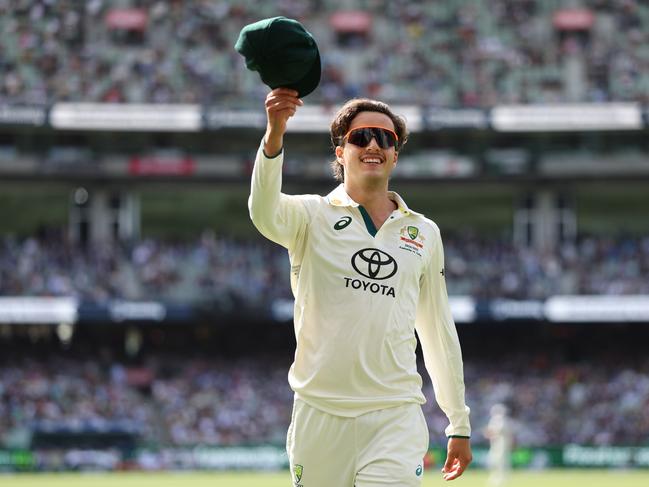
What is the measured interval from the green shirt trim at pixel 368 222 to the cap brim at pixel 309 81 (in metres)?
0.70

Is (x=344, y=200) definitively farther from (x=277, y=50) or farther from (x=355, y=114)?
(x=277, y=50)

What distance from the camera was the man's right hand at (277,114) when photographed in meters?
5.16

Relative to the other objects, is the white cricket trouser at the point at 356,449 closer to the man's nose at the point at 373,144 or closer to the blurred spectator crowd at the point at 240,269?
the man's nose at the point at 373,144

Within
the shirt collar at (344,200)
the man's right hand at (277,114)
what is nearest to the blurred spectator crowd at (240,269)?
the shirt collar at (344,200)

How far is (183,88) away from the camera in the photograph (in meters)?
39.5

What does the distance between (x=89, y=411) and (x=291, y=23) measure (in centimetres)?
3033

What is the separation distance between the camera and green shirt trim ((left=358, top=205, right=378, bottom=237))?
228 inches

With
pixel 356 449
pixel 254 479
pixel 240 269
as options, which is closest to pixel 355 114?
pixel 356 449

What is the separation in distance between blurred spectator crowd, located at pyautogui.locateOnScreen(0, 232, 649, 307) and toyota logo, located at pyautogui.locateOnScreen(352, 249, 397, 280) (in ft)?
104

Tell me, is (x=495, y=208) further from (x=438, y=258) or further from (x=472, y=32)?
(x=438, y=258)

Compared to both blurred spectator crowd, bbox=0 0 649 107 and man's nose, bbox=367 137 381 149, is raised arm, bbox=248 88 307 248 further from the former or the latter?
blurred spectator crowd, bbox=0 0 649 107

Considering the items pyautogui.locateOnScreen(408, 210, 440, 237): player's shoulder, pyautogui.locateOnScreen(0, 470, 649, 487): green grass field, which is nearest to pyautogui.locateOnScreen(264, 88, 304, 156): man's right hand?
pyautogui.locateOnScreen(408, 210, 440, 237): player's shoulder

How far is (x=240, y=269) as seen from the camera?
38344 millimetres

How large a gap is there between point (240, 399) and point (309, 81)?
30.8 metres
